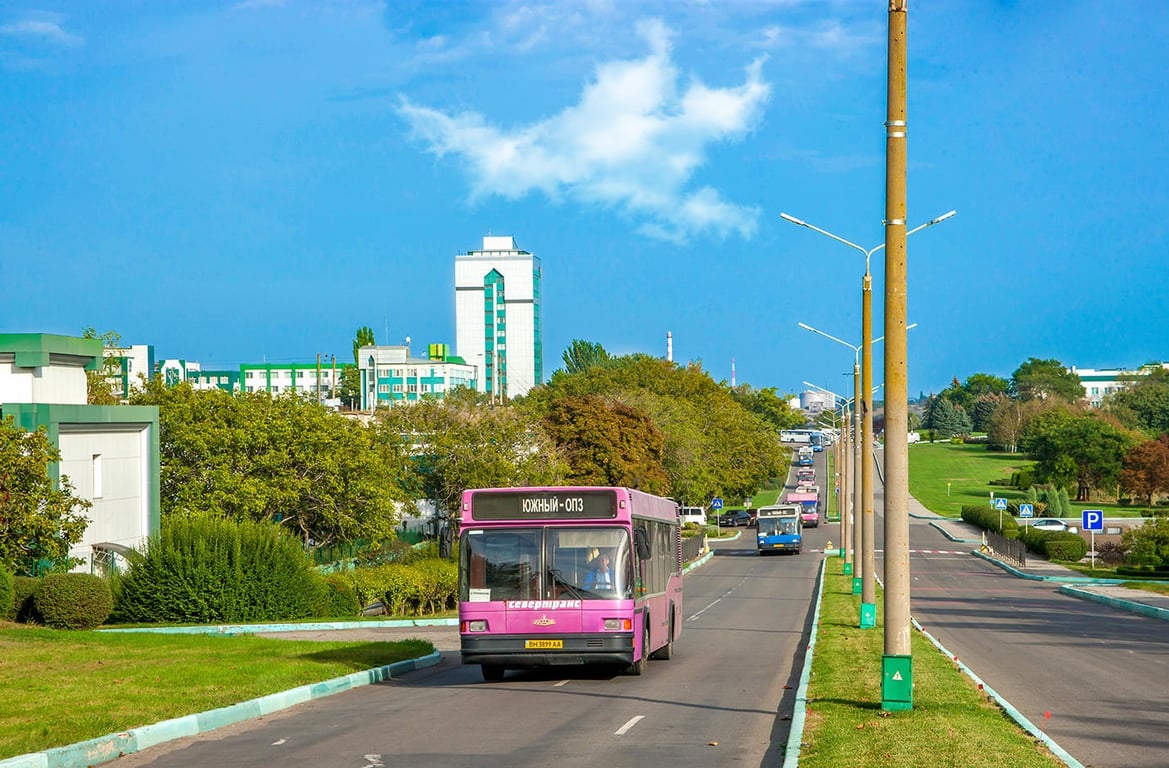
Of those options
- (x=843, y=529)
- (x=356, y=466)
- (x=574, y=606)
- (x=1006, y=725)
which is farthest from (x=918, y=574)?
(x=1006, y=725)

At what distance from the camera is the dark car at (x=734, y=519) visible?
349 ft

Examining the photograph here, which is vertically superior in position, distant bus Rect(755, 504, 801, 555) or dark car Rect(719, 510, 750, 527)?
distant bus Rect(755, 504, 801, 555)

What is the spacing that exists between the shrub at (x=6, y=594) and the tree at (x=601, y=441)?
4942cm

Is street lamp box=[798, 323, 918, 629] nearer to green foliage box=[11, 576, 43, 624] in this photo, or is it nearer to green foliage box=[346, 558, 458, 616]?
green foliage box=[346, 558, 458, 616]

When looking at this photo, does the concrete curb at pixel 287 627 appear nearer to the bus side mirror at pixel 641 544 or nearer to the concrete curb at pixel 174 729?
the concrete curb at pixel 174 729

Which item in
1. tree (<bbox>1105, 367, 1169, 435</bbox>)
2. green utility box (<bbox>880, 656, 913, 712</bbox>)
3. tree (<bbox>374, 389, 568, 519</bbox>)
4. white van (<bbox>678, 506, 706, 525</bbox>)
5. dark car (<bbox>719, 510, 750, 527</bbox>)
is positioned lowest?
dark car (<bbox>719, 510, 750, 527</bbox>)

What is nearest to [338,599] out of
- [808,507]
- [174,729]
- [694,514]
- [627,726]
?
[174,729]

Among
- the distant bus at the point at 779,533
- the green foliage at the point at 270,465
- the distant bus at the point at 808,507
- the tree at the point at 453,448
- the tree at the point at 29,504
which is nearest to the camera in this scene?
the tree at the point at 29,504

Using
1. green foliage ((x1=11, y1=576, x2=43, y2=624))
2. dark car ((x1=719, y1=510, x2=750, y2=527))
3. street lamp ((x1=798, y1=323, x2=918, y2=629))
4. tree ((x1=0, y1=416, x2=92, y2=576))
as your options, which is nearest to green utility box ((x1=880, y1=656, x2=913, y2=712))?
street lamp ((x1=798, y1=323, x2=918, y2=629))

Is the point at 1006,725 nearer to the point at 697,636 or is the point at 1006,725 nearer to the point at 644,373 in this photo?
the point at 697,636

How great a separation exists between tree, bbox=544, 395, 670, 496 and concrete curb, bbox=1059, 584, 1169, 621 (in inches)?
1264

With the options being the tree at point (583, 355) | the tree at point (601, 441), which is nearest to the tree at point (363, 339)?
the tree at point (583, 355)

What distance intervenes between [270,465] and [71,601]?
17.7 m

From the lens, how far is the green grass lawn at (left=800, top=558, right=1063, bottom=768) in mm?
11273
